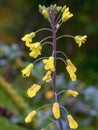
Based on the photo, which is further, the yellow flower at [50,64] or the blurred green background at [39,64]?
the blurred green background at [39,64]

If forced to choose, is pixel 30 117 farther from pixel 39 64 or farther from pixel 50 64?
pixel 39 64

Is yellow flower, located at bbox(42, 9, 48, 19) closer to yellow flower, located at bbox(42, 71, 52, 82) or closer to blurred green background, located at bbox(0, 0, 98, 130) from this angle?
yellow flower, located at bbox(42, 71, 52, 82)

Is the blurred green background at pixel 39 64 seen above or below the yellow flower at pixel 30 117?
above

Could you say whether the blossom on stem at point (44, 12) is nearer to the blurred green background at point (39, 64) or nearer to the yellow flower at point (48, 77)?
the yellow flower at point (48, 77)

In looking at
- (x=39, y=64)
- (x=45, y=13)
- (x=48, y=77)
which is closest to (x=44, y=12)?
(x=45, y=13)

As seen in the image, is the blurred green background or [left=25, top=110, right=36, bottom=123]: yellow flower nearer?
[left=25, top=110, right=36, bottom=123]: yellow flower

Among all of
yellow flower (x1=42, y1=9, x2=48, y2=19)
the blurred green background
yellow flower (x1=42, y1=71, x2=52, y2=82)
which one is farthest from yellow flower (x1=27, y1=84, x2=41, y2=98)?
the blurred green background

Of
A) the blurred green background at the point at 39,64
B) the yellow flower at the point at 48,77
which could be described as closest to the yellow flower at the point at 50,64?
the yellow flower at the point at 48,77

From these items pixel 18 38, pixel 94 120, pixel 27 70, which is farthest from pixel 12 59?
pixel 18 38

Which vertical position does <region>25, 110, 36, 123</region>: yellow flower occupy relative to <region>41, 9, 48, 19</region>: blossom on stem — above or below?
below
